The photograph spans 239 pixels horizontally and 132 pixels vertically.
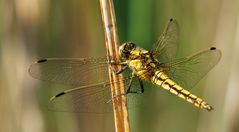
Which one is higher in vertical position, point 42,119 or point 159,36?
point 159,36

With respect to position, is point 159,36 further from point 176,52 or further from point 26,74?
point 26,74

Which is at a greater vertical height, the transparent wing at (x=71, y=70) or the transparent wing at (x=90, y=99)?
the transparent wing at (x=71, y=70)

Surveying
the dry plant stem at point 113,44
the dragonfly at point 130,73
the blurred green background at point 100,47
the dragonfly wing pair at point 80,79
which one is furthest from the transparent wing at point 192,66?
the dry plant stem at point 113,44

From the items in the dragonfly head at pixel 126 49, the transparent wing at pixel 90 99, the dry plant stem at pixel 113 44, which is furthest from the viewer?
the dragonfly head at pixel 126 49

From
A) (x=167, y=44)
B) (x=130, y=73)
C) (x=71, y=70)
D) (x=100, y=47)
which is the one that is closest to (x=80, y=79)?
(x=71, y=70)

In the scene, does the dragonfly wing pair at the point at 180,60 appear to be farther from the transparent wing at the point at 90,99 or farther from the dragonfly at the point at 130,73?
the transparent wing at the point at 90,99

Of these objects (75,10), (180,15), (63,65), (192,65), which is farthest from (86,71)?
(180,15)
